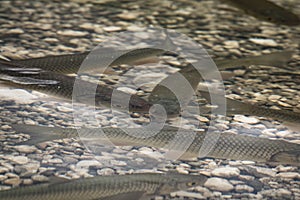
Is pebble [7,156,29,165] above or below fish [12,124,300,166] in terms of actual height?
below

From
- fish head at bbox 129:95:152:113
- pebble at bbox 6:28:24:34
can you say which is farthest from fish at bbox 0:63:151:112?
pebble at bbox 6:28:24:34

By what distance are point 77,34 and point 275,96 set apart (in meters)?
1.23

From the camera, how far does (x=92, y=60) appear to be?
294 cm

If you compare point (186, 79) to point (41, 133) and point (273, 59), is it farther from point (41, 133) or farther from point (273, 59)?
point (41, 133)

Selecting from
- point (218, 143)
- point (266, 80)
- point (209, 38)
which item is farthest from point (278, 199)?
point (209, 38)

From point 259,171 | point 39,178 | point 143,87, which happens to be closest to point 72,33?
point 143,87

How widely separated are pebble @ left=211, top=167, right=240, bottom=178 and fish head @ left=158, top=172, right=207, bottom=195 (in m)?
0.06

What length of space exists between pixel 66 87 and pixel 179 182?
0.75 m

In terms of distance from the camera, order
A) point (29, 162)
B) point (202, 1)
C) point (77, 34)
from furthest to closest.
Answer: point (202, 1), point (77, 34), point (29, 162)

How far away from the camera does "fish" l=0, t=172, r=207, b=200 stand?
1803 millimetres

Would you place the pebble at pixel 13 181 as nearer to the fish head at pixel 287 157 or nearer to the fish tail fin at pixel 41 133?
the fish tail fin at pixel 41 133

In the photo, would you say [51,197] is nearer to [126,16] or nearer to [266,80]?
[266,80]

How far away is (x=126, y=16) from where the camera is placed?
3.73 metres

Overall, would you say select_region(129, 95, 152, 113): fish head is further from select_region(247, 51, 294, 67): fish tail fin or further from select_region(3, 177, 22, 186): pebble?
select_region(247, 51, 294, 67): fish tail fin
